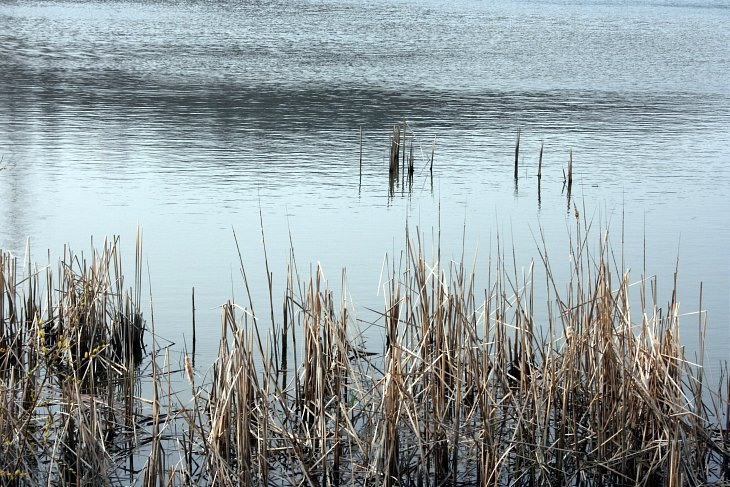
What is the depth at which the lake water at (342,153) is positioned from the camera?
1272 centimetres

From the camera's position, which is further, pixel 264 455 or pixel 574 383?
pixel 574 383

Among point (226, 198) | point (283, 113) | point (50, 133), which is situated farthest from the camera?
point (283, 113)

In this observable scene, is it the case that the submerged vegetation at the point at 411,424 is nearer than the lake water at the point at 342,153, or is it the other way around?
the submerged vegetation at the point at 411,424

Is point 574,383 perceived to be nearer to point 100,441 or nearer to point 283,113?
point 100,441

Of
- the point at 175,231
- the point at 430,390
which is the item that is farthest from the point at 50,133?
the point at 430,390

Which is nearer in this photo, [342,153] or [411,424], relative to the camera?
[411,424]

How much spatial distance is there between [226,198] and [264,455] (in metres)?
10.2

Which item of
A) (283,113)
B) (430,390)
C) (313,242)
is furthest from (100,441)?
(283,113)

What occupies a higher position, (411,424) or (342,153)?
(411,424)

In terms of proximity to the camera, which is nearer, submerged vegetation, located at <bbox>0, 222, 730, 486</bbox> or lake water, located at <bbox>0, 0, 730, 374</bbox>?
submerged vegetation, located at <bbox>0, 222, 730, 486</bbox>

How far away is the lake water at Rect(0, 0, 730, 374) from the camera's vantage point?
12719 mm

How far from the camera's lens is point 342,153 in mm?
20375

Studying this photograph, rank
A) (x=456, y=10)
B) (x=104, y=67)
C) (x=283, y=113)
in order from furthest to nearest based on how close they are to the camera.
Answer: (x=456, y=10), (x=104, y=67), (x=283, y=113)

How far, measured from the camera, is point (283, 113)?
85.9 ft
